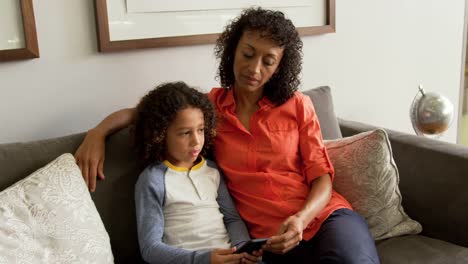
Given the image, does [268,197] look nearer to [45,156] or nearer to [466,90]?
[45,156]

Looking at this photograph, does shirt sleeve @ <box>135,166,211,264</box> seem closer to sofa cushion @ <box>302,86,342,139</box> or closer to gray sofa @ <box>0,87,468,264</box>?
gray sofa @ <box>0,87,468,264</box>

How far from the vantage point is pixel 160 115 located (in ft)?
4.59

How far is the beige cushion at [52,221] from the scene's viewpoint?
3.66 ft

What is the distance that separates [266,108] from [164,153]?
358 mm

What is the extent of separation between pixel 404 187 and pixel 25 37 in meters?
1.32

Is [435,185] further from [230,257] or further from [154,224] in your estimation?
[154,224]

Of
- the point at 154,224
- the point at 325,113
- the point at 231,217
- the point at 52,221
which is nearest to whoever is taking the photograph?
the point at 52,221

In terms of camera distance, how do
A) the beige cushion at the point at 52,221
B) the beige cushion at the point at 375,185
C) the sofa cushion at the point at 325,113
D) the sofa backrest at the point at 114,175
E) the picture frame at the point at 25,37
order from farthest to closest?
the sofa cushion at the point at 325,113 → the beige cushion at the point at 375,185 → the picture frame at the point at 25,37 → the sofa backrest at the point at 114,175 → the beige cushion at the point at 52,221

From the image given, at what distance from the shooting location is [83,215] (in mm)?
1249

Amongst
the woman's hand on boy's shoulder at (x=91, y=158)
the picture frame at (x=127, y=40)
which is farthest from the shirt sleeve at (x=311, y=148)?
the woman's hand on boy's shoulder at (x=91, y=158)

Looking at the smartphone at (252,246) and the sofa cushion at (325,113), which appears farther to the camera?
the sofa cushion at (325,113)

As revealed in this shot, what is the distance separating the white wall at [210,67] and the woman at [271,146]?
0.75 feet

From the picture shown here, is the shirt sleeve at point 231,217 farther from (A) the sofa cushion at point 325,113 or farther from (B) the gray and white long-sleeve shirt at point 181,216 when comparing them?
(A) the sofa cushion at point 325,113

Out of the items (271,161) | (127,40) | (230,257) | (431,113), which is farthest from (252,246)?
(431,113)
